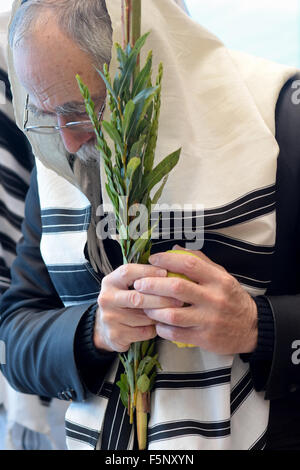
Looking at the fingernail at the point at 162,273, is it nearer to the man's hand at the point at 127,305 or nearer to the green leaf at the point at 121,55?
the man's hand at the point at 127,305

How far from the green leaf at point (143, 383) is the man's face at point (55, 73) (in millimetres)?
438

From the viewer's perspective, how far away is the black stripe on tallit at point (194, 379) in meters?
0.82

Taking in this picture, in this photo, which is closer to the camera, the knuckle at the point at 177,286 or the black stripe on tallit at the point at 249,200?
the knuckle at the point at 177,286

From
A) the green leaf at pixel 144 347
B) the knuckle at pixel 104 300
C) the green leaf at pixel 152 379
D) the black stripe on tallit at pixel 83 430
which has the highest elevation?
the knuckle at pixel 104 300

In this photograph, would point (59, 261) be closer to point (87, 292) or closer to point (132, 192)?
point (87, 292)

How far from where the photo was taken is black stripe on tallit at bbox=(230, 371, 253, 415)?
0.85 metres

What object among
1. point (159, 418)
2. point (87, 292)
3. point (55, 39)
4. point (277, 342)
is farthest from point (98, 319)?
point (55, 39)

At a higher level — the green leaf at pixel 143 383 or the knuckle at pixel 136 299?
the knuckle at pixel 136 299

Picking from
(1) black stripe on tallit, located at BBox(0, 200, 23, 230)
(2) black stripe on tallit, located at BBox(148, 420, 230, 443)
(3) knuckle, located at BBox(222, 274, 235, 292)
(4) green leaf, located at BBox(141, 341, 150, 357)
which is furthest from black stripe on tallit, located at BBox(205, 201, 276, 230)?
(1) black stripe on tallit, located at BBox(0, 200, 23, 230)

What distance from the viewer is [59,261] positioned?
98 centimetres

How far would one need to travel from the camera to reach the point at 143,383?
0.76 metres

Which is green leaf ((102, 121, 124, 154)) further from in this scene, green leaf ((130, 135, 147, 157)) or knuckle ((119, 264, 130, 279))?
knuckle ((119, 264, 130, 279))

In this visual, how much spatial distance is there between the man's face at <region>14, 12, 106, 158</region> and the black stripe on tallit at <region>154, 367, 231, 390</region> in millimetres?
460

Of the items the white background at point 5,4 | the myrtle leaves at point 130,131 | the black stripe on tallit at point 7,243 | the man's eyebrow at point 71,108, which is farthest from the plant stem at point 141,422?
the white background at point 5,4
